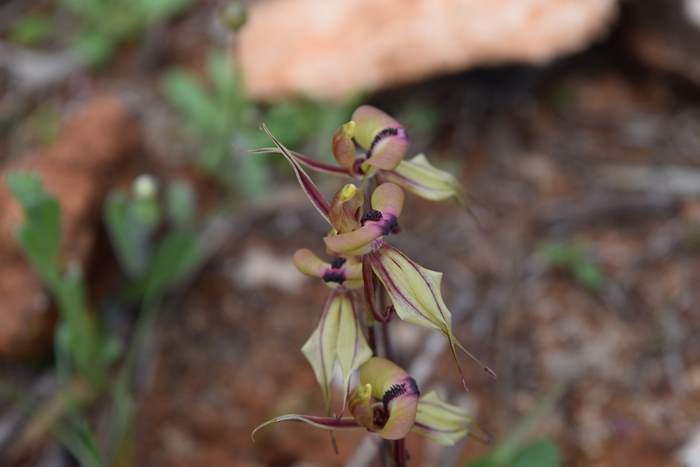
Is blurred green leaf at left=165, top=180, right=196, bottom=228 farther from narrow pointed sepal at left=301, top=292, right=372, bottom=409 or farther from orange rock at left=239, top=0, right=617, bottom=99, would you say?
narrow pointed sepal at left=301, top=292, right=372, bottom=409

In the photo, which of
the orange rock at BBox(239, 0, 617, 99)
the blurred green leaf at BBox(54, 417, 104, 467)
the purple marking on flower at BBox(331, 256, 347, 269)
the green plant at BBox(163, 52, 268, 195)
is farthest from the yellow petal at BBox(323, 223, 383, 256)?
Answer: the orange rock at BBox(239, 0, 617, 99)

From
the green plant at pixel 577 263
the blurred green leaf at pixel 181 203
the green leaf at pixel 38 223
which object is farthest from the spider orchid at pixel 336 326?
the green plant at pixel 577 263

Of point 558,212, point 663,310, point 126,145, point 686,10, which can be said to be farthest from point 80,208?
point 686,10

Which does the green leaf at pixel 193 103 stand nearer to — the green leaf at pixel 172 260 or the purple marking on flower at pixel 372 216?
the green leaf at pixel 172 260

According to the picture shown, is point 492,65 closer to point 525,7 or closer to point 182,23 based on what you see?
point 525,7

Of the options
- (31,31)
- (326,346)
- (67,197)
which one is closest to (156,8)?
(31,31)

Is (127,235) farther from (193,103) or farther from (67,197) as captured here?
(193,103)

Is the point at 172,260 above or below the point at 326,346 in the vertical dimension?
below
